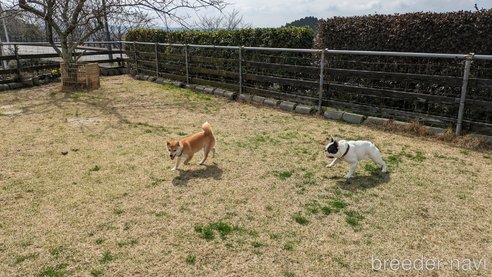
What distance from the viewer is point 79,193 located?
13.2ft

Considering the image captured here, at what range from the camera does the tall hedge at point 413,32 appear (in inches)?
240

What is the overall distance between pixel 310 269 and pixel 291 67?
6.18m

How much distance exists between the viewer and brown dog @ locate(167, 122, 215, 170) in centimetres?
436

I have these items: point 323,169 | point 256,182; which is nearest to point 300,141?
point 323,169

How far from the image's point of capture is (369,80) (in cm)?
752

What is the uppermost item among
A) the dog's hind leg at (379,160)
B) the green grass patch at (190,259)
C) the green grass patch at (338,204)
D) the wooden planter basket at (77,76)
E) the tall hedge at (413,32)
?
the tall hedge at (413,32)

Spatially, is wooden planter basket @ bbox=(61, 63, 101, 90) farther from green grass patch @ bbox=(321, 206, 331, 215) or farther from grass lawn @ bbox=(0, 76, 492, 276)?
green grass patch @ bbox=(321, 206, 331, 215)

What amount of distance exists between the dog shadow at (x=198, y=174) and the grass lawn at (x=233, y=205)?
25 mm

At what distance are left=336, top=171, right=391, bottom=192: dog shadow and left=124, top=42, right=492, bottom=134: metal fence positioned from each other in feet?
8.05

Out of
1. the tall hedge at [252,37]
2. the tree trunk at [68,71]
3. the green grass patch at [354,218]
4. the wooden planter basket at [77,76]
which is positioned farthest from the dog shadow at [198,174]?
the tree trunk at [68,71]

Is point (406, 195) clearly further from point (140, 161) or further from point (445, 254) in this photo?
point (140, 161)

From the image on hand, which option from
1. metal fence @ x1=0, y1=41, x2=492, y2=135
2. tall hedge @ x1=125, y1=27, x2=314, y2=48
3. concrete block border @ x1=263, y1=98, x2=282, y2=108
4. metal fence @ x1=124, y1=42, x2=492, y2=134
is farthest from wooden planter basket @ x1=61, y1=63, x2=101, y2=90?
concrete block border @ x1=263, y1=98, x2=282, y2=108

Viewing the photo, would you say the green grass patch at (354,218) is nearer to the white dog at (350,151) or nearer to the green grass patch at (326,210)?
the green grass patch at (326,210)

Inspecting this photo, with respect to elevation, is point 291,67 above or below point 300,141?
above
